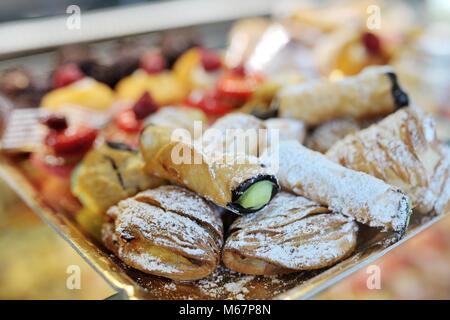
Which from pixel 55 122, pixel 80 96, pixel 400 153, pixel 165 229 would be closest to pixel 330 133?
pixel 400 153

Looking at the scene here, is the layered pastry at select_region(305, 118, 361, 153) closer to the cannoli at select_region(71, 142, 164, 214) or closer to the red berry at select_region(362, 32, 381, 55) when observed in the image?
the cannoli at select_region(71, 142, 164, 214)

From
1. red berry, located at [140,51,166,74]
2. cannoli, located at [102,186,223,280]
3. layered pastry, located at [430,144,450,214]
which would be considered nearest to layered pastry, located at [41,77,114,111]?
red berry, located at [140,51,166,74]

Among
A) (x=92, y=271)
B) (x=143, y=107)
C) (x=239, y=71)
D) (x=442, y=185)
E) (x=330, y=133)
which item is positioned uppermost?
(x=239, y=71)

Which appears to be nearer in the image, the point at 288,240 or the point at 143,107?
the point at 288,240

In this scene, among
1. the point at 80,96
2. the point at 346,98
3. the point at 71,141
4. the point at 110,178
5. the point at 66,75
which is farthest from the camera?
the point at 66,75

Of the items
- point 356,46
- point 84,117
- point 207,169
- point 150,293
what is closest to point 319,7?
point 356,46

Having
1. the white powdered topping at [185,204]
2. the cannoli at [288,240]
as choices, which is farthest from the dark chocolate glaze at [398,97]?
the white powdered topping at [185,204]

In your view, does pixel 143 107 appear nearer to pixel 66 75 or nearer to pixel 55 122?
pixel 55 122
